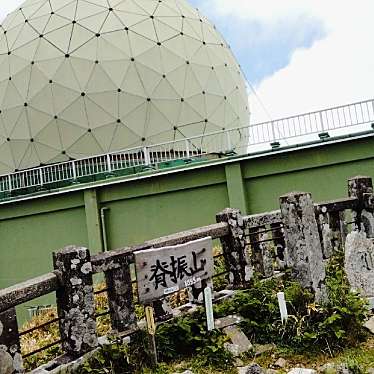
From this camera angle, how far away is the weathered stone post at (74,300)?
4.41 meters

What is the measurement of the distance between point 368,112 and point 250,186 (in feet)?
9.74

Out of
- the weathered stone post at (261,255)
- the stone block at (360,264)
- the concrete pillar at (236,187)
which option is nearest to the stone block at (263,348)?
the weathered stone post at (261,255)

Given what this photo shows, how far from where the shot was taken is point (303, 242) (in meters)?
5.61

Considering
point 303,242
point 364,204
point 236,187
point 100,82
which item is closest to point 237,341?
point 303,242

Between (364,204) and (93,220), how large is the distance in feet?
25.9

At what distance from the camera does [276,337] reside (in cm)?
502

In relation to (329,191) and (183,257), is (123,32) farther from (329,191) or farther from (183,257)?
(183,257)

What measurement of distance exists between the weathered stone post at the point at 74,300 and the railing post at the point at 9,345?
0.46 m

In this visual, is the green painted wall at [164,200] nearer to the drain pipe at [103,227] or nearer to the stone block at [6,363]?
the drain pipe at [103,227]

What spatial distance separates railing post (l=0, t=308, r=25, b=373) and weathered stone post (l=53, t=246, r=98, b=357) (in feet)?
1.51

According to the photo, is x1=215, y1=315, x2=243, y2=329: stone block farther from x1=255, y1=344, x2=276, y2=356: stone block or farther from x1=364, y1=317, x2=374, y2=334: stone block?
x1=364, y1=317, x2=374, y2=334: stone block

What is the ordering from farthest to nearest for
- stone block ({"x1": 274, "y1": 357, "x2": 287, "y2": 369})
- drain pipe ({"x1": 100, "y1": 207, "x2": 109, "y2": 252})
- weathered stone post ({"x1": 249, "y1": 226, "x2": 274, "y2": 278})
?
drain pipe ({"x1": 100, "y1": 207, "x2": 109, "y2": 252}) < weathered stone post ({"x1": 249, "y1": 226, "x2": 274, "y2": 278}) < stone block ({"x1": 274, "y1": 357, "x2": 287, "y2": 369})

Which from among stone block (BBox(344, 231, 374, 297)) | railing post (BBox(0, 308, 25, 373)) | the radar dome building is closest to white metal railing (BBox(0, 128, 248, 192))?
the radar dome building

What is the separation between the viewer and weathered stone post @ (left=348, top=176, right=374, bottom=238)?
7.03 m
